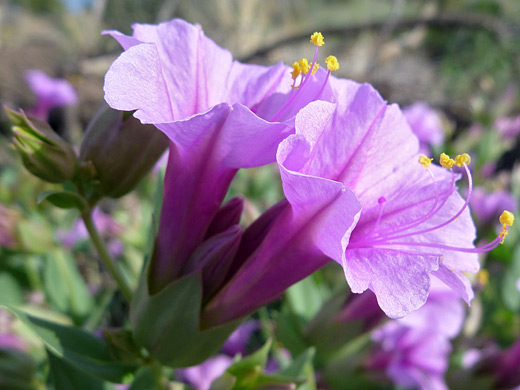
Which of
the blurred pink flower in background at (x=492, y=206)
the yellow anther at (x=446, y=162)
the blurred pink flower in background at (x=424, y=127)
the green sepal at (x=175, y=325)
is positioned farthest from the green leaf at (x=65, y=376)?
the blurred pink flower in background at (x=424, y=127)

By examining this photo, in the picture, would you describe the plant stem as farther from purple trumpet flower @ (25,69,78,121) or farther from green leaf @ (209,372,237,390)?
purple trumpet flower @ (25,69,78,121)

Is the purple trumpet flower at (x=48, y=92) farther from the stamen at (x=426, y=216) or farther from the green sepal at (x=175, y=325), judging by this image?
the stamen at (x=426, y=216)

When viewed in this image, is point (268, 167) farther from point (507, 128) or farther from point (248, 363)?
Answer: point (248, 363)

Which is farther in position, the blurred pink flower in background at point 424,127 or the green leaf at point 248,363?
the blurred pink flower in background at point 424,127

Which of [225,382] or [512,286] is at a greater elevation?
[225,382]

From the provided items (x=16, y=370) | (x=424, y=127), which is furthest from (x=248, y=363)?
(x=424, y=127)

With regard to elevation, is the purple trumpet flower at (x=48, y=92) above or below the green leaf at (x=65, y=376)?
below

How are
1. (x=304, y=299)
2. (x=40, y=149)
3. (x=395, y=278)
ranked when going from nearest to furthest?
(x=395, y=278) → (x=40, y=149) → (x=304, y=299)
